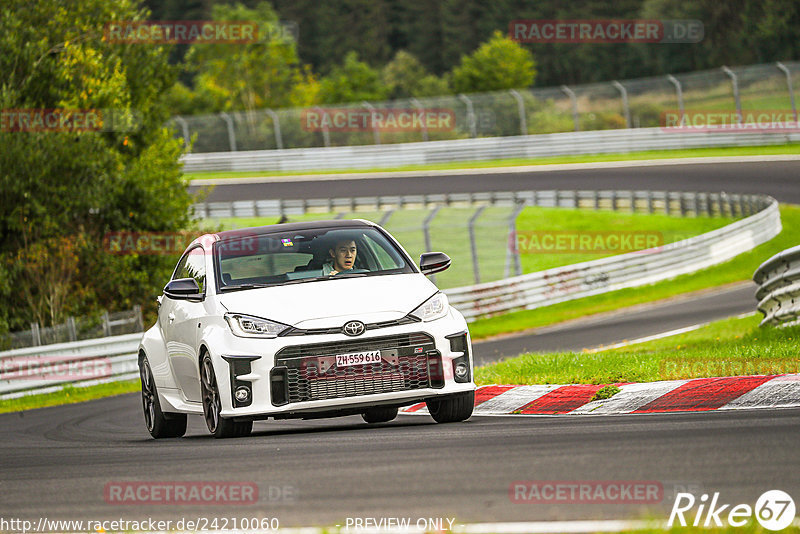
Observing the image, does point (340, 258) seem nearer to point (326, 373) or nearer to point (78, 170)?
point (326, 373)

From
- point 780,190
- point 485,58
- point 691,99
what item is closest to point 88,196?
point 780,190

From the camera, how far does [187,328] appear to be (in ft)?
31.3

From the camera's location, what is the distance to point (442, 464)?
261 inches

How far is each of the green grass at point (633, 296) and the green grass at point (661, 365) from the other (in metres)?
11.6

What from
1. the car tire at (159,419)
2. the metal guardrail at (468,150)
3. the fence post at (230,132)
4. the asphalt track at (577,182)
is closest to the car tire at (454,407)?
the car tire at (159,419)

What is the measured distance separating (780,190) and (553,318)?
1485 centimetres

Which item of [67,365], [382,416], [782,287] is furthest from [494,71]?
[382,416]

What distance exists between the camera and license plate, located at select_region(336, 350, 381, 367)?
27.9 ft

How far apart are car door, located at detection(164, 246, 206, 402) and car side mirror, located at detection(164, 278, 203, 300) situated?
0.05 meters

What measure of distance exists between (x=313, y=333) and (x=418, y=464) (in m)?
2.04

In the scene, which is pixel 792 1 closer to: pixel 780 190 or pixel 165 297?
pixel 780 190

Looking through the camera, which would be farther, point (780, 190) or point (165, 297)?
point (780, 190)

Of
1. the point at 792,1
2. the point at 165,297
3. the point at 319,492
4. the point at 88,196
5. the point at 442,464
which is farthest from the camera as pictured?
the point at 792,1

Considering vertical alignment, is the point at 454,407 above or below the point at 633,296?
above
